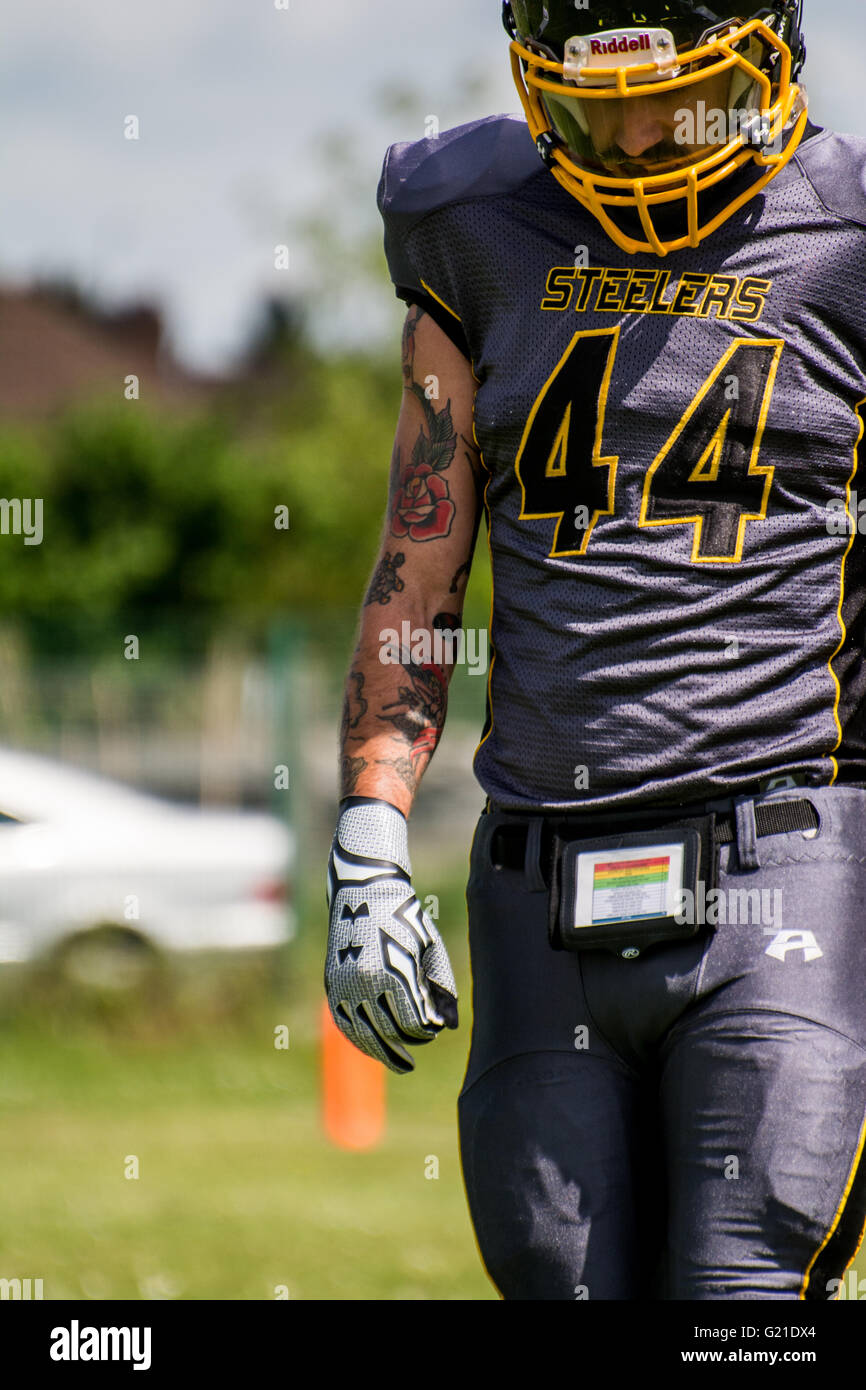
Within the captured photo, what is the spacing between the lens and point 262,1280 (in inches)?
210

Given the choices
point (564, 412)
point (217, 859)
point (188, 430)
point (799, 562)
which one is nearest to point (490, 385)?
point (564, 412)

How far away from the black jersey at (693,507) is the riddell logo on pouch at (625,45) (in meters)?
0.26

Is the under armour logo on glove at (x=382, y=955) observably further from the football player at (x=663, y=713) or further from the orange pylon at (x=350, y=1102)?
the orange pylon at (x=350, y=1102)

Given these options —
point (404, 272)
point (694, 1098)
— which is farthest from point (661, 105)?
point (694, 1098)

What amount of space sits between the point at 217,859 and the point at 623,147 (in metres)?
7.28

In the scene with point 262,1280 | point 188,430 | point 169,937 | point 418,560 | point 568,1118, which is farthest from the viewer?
point 188,430

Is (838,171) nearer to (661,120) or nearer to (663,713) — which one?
(661,120)

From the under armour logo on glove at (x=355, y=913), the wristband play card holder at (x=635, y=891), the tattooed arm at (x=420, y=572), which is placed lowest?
the under armour logo on glove at (x=355, y=913)

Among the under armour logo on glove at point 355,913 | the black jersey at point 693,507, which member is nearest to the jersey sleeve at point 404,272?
the black jersey at point 693,507

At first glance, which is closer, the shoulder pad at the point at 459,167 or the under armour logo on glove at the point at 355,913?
the under armour logo on glove at the point at 355,913

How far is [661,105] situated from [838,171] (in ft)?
0.86

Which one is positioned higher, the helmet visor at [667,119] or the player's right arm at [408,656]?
the helmet visor at [667,119]

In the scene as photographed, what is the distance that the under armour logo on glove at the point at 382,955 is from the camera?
237 cm

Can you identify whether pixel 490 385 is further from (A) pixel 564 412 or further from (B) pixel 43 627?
(B) pixel 43 627
